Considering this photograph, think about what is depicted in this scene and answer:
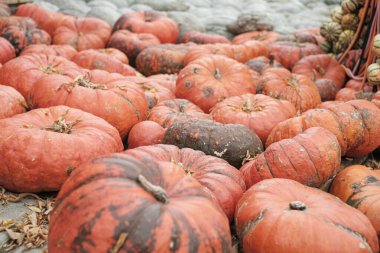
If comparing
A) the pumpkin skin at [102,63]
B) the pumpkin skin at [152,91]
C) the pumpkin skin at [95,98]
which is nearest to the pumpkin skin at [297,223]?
the pumpkin skin at [95,98]

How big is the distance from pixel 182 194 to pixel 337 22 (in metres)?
5.00

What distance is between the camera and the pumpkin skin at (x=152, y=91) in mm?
4539

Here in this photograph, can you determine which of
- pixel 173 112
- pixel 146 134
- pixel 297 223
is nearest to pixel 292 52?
pixel 173 112

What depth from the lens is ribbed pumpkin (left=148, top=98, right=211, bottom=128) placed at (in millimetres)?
3895

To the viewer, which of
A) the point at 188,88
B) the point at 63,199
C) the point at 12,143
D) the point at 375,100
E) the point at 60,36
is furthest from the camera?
the point at 60,36

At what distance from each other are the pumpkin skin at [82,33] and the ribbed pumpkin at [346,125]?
4136 mm

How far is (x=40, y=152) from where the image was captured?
2773 millimetres

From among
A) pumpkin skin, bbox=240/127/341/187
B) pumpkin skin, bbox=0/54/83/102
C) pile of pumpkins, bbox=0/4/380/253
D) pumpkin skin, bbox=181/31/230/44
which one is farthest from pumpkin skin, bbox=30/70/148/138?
pumpkin skin, bbox=181/31/230/44

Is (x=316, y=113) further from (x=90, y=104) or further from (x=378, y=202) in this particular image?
(x=90, y=104)

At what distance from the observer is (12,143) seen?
2801mm

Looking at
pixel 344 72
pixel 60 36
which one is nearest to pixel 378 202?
pixel 344 72

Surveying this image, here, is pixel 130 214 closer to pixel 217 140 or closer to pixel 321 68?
pixel 217 140

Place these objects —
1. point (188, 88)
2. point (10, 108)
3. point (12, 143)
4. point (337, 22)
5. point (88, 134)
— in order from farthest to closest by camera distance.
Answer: point (337, 22) → point (188, 88) → point (10, 108) → point (88, 134) → point (12, 143)

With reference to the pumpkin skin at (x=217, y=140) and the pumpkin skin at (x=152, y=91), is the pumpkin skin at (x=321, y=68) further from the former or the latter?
the pumpkin skin at (x=217, y=140)
